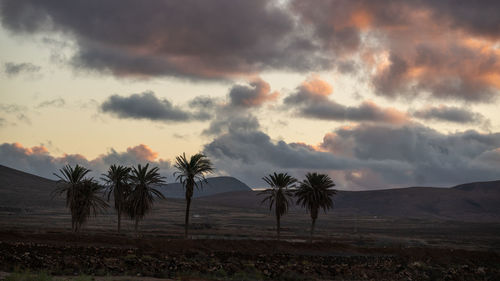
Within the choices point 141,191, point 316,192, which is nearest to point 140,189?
point 141,191

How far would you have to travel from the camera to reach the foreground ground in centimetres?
3738

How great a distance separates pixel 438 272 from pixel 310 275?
1738 centimetres

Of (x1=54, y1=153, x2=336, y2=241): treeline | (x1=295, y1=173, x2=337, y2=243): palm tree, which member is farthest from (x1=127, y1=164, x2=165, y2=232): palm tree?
(x1=295, y1=173, x2=337, y2=243): palm tree

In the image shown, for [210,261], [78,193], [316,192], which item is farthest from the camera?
[316,192]

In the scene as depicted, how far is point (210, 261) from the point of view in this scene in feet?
156

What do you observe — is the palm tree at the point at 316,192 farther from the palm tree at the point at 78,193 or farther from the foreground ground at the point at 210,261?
the palm tree at the point at 78,193

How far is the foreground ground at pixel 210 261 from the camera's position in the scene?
123ft

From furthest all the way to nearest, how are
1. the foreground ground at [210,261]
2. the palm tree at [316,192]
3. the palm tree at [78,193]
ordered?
the palm tree at [316,192]
the palm tree at [78,193]
the foreground ground at [210,261]

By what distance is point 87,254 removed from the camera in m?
43.6

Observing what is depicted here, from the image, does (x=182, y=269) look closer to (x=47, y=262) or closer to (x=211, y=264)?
(x=211, y=264)

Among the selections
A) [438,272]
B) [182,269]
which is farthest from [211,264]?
[438,272]

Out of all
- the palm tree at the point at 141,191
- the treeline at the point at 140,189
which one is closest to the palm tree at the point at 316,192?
the treeline at the point at 140,189

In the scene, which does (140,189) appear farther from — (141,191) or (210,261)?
(210,261)

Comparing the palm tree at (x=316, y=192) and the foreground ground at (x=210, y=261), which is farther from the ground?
the palm tree at (x=316, y=192)
